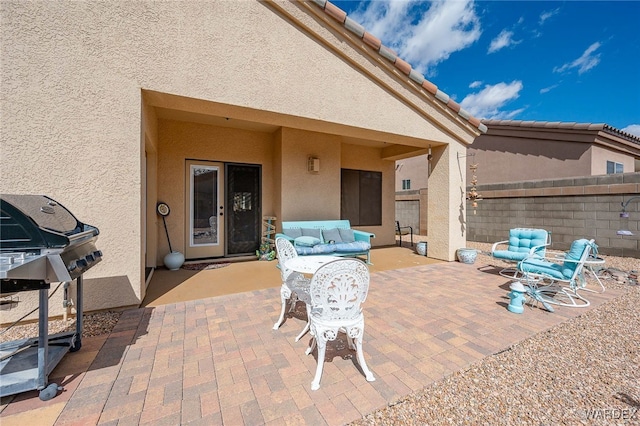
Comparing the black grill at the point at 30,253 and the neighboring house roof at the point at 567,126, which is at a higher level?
the neighboring house roof at the point at 567,126

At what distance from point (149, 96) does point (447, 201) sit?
6992 millimetres

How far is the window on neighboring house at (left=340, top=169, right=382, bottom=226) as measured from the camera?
8.96 metres

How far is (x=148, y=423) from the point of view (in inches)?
74.5

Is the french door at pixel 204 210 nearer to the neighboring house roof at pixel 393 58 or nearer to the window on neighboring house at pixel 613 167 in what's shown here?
the neighboring house roof at pixel 393 58

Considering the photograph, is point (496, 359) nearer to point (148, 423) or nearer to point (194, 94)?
point (148, 423)

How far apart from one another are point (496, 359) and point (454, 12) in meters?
9.25

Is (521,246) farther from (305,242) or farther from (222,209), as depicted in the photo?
(222,209)

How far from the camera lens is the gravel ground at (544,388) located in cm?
196

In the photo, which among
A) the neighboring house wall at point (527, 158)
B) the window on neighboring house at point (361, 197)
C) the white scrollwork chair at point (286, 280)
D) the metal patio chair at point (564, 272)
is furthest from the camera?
the neighboring house wall at point (527, 158)

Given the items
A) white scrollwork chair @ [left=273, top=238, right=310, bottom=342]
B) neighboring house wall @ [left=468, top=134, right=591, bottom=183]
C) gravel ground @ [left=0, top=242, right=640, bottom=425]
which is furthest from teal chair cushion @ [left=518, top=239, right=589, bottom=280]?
neighboring house wall @ [left=468, top=134, right=591, bottom=183]

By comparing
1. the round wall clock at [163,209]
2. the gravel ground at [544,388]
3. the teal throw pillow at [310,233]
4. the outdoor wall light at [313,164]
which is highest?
the outdoor wall light at [313,164]

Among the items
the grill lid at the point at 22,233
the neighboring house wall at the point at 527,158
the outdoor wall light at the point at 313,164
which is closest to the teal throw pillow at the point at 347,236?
the outdoor wall light at the point at 313,164

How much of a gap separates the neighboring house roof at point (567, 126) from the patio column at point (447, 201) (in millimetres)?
7567

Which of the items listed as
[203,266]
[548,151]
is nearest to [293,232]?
[203,266]
